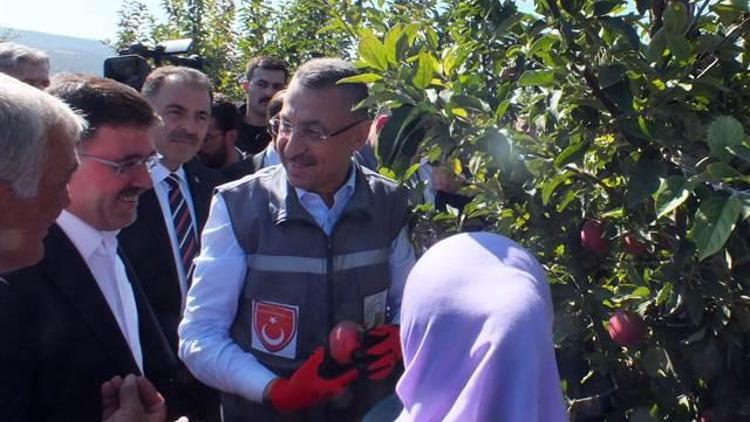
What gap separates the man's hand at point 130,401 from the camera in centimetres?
198

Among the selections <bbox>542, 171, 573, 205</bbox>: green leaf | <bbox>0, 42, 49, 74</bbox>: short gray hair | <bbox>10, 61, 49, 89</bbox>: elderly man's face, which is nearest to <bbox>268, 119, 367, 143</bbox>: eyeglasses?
<bbox>542, 171, 573, 205</bbox>: green leaf

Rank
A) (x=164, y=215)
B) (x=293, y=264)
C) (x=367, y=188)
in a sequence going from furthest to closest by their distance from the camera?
(x=164, y=215)
(x=367, y=188)
(x=293, y=264)

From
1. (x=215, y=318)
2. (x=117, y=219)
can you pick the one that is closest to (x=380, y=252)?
(x=215, y=318)

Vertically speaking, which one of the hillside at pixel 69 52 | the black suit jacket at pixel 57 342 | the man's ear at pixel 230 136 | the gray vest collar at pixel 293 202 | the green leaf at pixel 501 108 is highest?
the green leaf at pixel 501 108

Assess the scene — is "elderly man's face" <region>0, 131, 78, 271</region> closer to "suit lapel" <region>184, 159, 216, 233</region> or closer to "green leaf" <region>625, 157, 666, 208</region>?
"green leaf" <region>625, 157, 666, 208</region>

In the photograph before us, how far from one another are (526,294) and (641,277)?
0.73 meters

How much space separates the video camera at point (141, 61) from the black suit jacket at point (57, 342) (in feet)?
10.2

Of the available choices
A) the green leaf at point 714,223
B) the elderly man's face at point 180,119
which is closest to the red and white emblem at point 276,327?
the green leaf at point 714,223

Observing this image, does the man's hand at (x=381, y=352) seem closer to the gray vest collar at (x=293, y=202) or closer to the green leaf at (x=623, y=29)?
the gray vest collar at (x=293, y=202)

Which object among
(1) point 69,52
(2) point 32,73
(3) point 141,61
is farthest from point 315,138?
(1) point 69,52

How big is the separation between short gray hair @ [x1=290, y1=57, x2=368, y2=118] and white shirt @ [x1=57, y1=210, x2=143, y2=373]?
26.2 inches

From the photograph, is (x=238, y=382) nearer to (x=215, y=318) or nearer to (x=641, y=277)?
(x=215, y=318)

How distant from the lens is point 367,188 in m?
2.71

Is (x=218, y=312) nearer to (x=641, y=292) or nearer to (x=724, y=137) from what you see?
(x=641, y=292)
